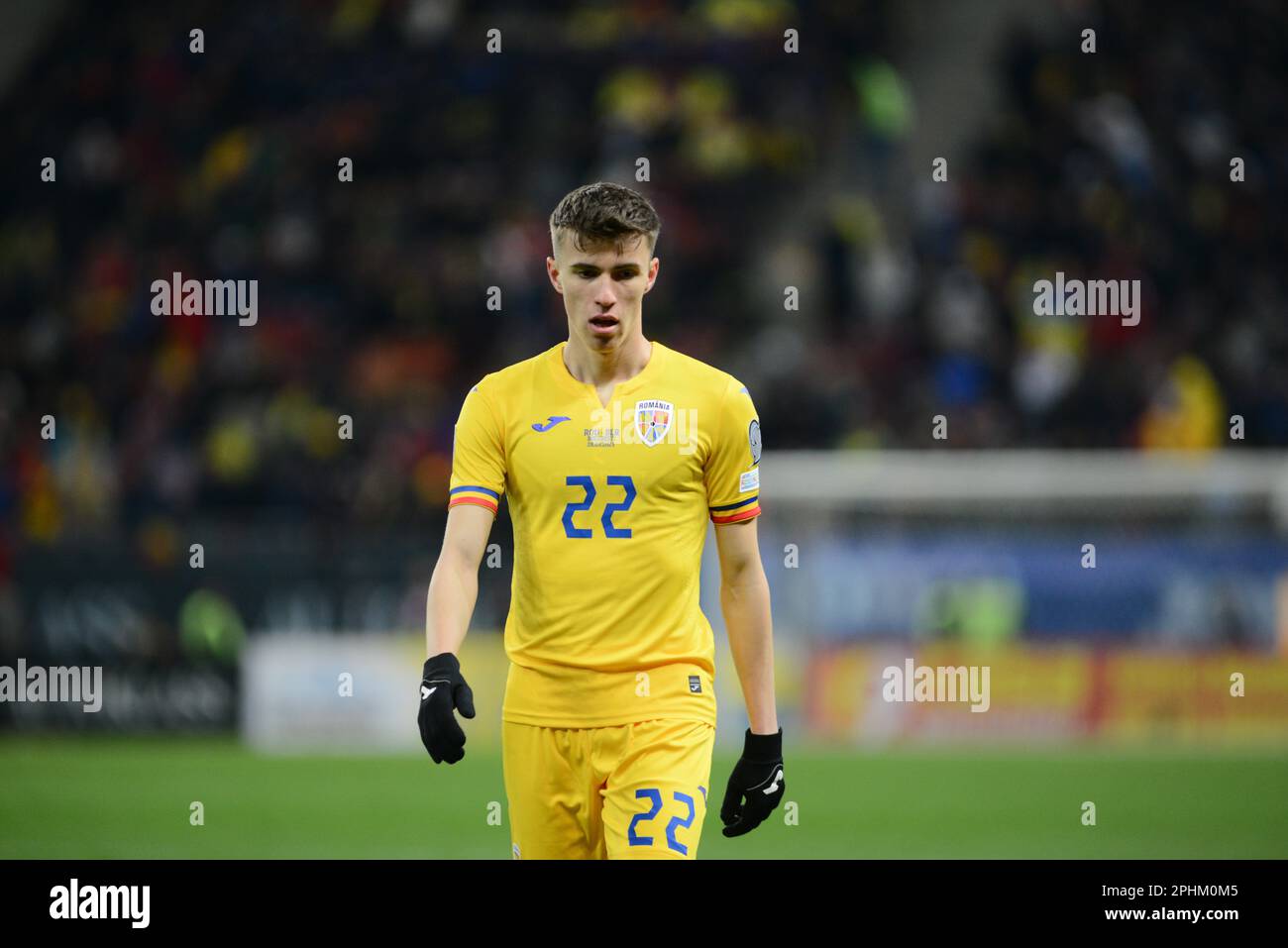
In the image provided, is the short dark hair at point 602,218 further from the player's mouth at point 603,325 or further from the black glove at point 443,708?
the black glove at point 443,708

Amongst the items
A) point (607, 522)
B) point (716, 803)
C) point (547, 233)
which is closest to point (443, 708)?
point (607, 522)

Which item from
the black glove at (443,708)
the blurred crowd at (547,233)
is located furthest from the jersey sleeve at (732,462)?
the blurred crowd at (547,233)

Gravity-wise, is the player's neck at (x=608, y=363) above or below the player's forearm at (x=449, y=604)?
above

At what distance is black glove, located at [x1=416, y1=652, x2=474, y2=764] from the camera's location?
5.18m

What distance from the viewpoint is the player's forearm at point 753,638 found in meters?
5.73

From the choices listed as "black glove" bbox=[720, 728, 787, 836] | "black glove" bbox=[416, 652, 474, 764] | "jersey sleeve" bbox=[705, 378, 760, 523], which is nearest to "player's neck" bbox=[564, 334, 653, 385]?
"jersey sleeve" bbox=[705, 378, 760, 523]

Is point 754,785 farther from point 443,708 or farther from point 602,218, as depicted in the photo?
point 602,218

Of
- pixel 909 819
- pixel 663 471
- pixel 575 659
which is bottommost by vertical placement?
pixel 909 819

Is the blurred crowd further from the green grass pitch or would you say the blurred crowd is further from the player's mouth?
the player's mouth

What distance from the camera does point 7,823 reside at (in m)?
12.1

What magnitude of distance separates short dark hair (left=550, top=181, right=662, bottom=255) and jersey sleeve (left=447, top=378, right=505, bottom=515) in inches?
20.8

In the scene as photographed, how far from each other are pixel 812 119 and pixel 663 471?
688 inches
